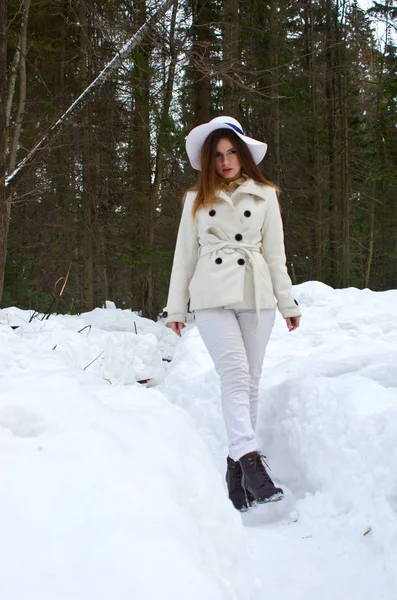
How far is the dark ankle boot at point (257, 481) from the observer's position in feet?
9.37

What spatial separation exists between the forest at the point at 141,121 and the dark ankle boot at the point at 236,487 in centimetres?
479

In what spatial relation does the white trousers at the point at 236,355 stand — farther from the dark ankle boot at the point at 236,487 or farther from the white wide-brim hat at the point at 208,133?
the white wide-brim hat at the point at 208,133

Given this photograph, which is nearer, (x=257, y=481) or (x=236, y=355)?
(x=257, y=481)

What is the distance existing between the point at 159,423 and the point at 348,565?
108 cm

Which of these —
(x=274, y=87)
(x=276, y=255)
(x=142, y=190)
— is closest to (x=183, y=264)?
(x=276, y=255)

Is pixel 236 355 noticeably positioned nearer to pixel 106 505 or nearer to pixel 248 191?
pixel 248 191

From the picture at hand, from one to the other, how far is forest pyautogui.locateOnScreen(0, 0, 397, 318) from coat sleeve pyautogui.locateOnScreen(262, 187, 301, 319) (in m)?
4.21

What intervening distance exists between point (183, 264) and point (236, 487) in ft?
4.51

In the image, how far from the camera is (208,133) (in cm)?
322

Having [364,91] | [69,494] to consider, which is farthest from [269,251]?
[364,91]

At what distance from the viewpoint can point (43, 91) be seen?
12.8 meters

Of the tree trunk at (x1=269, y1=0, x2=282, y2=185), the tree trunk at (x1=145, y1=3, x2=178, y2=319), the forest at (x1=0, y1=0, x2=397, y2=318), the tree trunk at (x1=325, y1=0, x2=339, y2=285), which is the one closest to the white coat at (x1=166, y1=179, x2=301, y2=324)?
the forest at (x1=0, y1=0, x2=397, y2=318)

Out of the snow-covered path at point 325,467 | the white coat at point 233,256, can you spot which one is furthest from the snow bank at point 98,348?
the white coat at point 233,256

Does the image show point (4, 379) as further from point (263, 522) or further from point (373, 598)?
point (373, 598)
